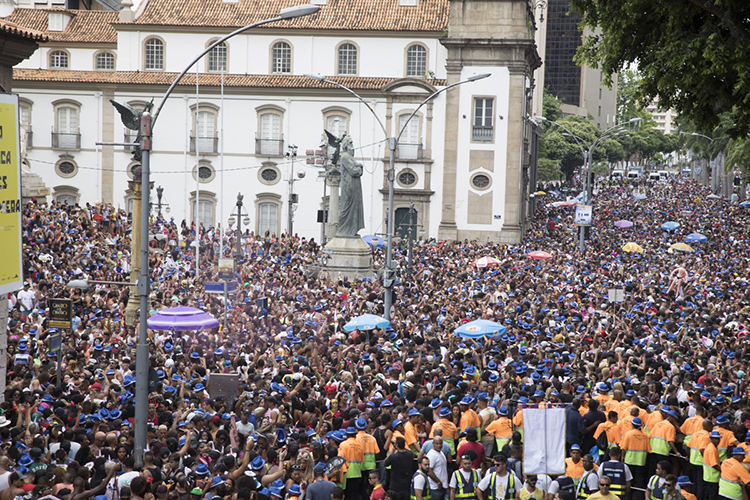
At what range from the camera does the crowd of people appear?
998cm

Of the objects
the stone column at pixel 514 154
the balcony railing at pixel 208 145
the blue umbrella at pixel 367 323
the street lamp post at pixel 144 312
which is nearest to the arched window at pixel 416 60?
the stone column at pixel 514 154

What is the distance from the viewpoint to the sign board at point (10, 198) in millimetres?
9422

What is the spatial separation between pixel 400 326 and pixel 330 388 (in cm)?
630

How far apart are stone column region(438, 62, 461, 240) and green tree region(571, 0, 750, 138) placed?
30.3 metres

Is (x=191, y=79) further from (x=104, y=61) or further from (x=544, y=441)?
(x=544, y=441)

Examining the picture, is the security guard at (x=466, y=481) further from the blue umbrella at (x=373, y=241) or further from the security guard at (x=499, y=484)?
the blue umbrella at (x=373, y=241)

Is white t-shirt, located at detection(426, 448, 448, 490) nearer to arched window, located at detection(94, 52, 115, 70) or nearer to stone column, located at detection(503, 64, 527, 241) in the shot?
stone column, located at detection(503, 64, 527, 241)

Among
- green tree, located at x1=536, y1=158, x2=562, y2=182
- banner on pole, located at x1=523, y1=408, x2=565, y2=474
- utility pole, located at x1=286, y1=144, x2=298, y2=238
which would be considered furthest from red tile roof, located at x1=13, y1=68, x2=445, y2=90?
banner on pole, located at x1=523, y1=408, x2=565, y2=474

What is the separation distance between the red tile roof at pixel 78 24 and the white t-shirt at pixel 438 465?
46404mm

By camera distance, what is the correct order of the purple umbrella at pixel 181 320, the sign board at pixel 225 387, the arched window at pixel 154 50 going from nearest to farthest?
the sign board at pixel 225 387 < the purple umbrella at pixel 181 320 < the arched window at pixel 154 50

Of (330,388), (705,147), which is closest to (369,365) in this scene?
(330,388)

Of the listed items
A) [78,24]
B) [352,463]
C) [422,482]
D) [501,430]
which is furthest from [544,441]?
[78,24]

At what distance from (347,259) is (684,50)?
19.3 metres

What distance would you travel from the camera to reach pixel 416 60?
157 feet
